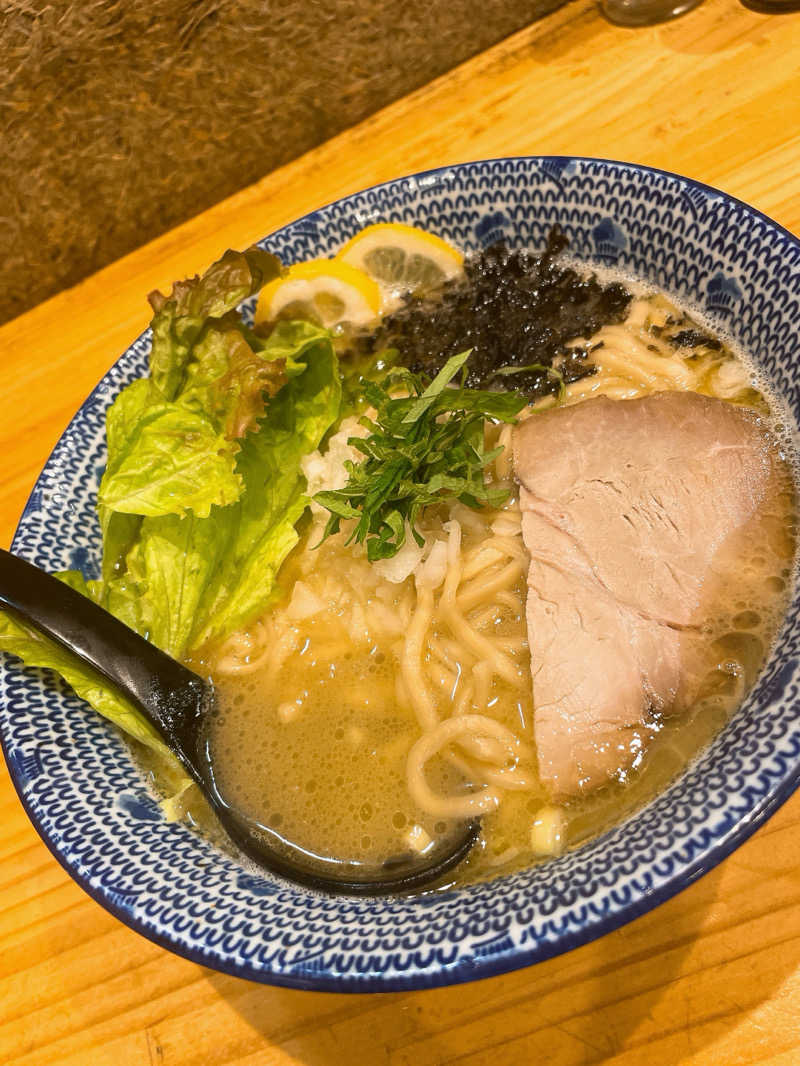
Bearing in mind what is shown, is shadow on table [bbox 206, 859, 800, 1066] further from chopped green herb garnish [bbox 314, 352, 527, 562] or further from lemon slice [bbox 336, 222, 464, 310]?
lemon slice [bbox 336, 222, 464, 310]

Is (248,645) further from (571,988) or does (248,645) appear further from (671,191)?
(671,191)

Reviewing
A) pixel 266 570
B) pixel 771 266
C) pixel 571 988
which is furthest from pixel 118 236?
pixel 571 988

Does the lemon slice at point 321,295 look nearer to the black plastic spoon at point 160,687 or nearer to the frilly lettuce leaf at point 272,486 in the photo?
the frilly lettuce leaf at point 272,486

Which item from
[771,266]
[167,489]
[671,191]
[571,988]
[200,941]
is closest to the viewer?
[200,941]

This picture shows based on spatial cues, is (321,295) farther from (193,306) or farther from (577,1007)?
(577,1007)

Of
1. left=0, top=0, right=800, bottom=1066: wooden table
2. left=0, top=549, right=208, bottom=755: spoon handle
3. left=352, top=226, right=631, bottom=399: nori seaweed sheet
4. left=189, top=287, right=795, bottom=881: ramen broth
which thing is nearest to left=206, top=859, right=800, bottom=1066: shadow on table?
left=0, top=0, right=800, bottom=1066: wooden table

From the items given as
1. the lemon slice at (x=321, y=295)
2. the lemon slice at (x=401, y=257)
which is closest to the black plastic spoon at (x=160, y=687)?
the lemon slice at (x=321, y=295)

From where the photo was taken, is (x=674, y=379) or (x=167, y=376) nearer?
(x=674, y=379)

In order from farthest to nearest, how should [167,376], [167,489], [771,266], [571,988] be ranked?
[167,376]
[167,489]
[771,266]
[571,988]
